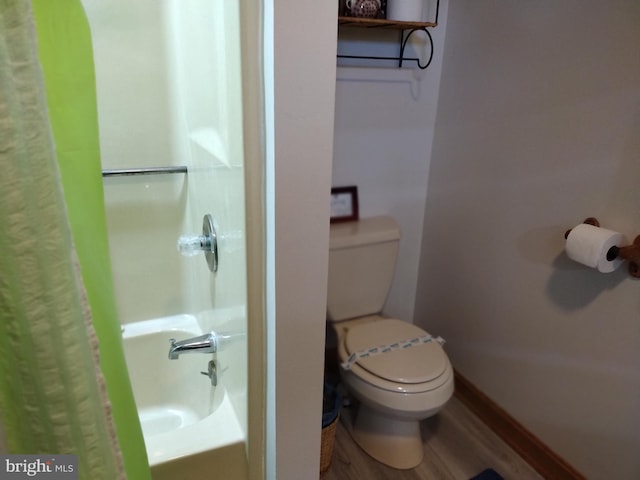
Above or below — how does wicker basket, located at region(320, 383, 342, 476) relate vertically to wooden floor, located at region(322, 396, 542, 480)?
above

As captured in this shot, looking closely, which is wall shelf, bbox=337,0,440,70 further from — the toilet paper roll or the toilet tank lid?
the toilet paper roll

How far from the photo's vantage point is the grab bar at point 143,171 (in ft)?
4.49

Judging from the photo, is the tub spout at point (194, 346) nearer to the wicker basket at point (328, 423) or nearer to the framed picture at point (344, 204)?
the wicker basket at point (328, 423)

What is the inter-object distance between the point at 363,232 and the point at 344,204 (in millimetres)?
157

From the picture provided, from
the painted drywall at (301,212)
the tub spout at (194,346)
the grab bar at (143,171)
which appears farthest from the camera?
the grab bar at (143,171)

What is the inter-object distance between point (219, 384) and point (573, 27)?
1.50 metres

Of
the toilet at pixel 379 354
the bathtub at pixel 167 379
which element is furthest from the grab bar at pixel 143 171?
the toilet at pixel 379 354

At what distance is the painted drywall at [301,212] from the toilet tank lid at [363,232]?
0.96m

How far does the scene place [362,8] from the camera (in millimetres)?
1541

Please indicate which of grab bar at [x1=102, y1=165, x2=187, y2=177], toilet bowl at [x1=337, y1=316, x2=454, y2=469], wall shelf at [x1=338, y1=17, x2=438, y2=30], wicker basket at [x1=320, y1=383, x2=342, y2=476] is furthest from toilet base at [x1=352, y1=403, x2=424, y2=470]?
wall shelf at [x1=338, y1=17, x2=438, y2=30]

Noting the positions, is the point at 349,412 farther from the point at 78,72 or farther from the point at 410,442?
the point at 78,72

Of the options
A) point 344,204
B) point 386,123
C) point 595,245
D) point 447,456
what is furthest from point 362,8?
point 447,456

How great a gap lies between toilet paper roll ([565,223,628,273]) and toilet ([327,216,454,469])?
59 centimetres

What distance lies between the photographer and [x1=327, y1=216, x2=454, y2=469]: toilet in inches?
59.7
